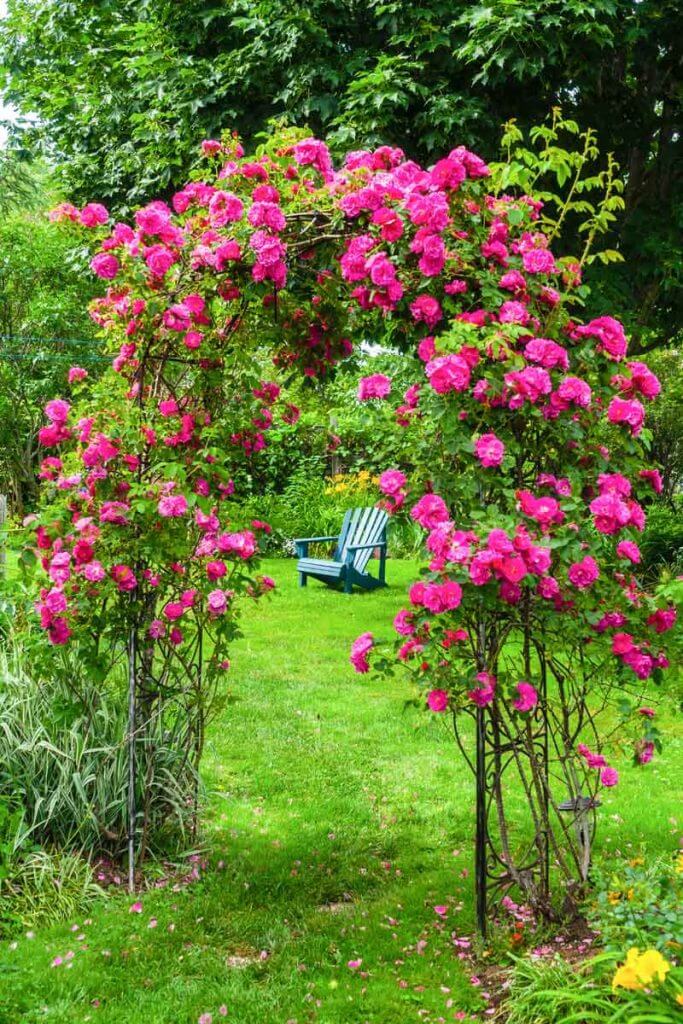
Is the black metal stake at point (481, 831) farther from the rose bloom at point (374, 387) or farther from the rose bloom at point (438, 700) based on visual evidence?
the rose bloom at point (374, 387)

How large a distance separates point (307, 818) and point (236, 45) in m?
5.54

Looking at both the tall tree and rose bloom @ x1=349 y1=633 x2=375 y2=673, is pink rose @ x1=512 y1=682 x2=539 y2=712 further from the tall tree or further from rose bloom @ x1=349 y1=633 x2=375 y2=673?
the tall tree

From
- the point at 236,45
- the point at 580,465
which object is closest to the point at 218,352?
the point at 580,465

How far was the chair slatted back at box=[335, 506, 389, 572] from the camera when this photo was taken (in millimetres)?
9320

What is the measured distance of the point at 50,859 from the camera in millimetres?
3357

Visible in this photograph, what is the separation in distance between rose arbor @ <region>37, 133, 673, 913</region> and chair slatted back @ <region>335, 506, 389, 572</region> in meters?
5.72

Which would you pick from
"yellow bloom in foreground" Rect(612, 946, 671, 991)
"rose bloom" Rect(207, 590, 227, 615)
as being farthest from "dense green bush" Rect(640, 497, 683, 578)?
"yellow bloom in foreground" Rect(612, 946, 671, 991)

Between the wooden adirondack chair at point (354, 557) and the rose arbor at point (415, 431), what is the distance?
211 inches

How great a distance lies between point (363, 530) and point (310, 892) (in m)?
6.06

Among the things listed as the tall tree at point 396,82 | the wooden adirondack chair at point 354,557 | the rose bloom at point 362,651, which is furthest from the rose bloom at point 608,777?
the wooden adirondack chair at point 354,557

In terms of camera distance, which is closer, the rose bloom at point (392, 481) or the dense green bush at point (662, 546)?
the rose bloom at point (392, 481)

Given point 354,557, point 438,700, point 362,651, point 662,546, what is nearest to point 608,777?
point 438,700

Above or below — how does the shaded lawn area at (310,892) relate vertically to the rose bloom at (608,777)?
below

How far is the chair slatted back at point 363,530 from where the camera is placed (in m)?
9.32
